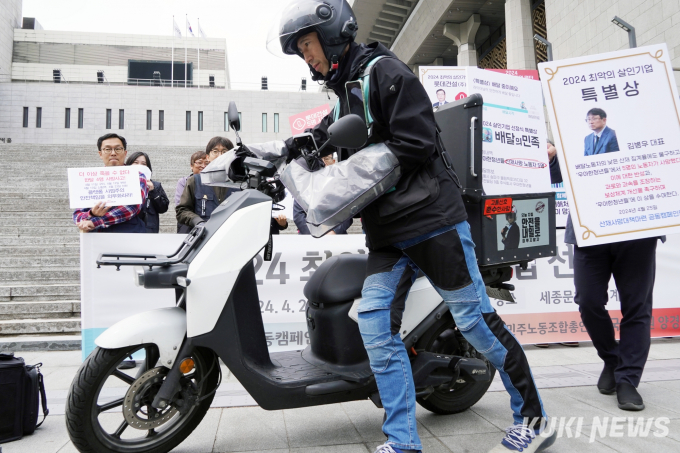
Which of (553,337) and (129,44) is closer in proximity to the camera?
(553,337)

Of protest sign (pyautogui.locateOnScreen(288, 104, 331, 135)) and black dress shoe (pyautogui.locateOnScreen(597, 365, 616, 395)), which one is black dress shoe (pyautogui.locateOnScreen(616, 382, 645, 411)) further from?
protest sign (pyautogui.locateOnScreen(288, 104, 331, 135))

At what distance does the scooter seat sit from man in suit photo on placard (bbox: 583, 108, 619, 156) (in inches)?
65.0

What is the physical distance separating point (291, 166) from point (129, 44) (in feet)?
173

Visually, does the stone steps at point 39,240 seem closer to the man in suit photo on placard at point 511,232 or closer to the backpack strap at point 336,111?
the backpack strap at point 336,111

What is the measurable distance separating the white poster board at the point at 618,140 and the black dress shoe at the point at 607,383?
89cm

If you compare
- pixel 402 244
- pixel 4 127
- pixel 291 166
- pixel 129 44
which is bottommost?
pixel 402 244

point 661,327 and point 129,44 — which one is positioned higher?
point 129,44

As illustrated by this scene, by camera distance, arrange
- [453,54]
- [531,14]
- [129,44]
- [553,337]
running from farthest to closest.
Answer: [129,44] < [453,54] < [531,14] < [553,337]

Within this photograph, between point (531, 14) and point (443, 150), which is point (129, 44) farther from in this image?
point (443, 150)

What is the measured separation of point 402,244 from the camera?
2150mm

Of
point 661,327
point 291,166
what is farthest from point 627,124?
point 661,327

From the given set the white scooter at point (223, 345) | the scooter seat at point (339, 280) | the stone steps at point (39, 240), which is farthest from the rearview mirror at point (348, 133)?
the stone steps at point (39, 240)

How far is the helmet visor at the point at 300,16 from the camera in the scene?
2.12 meters

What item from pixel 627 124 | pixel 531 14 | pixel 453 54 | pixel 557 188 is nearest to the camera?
pixel 627 124
